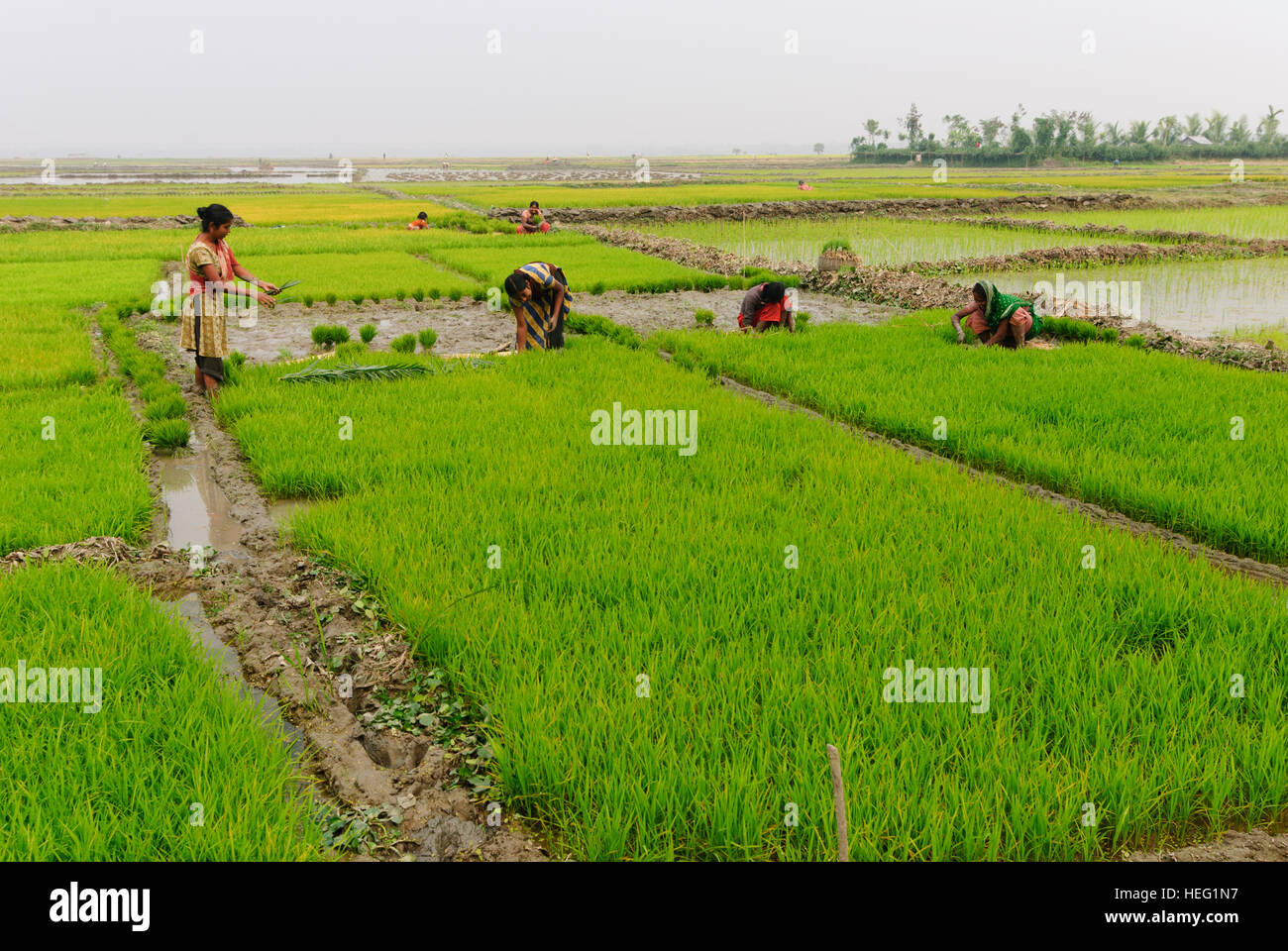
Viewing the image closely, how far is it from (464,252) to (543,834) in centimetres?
1528

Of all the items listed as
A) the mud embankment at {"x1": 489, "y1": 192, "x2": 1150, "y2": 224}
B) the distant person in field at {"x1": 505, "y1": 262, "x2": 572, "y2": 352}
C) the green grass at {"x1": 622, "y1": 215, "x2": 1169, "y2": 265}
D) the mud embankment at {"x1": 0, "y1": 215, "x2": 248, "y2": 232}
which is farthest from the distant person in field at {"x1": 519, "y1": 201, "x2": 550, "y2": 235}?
the distant person in field at {"x1": 505, "y1": 262, "x2": 572, "y2": 352}

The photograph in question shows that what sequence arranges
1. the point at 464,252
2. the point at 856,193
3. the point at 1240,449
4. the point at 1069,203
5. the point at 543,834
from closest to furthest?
the point at 543,834 < the point at 1240,449 < the point at 464,252 < the point at 1069,203 < the point at 856,193

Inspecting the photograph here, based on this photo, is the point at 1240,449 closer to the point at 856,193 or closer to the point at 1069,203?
the point at 1069,203

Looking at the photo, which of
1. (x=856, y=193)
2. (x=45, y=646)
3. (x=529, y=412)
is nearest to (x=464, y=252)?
(x=529, y=412)

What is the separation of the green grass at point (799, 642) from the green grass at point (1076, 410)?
60 centimetres

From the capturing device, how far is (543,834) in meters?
2.38

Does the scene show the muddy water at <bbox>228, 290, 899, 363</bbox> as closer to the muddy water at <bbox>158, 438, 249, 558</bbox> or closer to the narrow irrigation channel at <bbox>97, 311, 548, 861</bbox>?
the muddy water at <bbox>158, 438, 249, 558</bbox>

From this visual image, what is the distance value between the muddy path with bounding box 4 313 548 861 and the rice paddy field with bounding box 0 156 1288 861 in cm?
7

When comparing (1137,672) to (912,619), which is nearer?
(1137,672)

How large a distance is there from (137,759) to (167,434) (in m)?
4.10

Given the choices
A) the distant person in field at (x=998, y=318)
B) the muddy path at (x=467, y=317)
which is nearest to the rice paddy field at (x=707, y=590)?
the distant person in field at (x=998, y=318)

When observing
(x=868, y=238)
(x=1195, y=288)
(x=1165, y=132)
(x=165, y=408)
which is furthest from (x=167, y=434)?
(x=1165, y=132)

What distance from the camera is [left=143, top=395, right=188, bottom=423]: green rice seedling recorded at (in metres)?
6.42

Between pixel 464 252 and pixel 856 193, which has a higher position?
pixel 856 193
